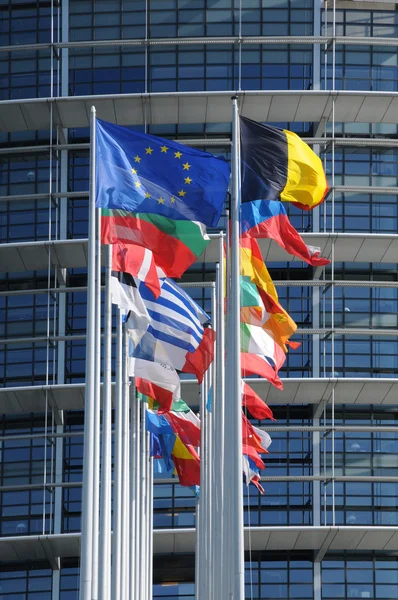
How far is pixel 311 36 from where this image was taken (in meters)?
58.0

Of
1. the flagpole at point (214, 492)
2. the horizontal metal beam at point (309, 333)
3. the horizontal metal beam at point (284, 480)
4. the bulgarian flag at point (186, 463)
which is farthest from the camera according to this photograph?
the horizontal metal beam at point (309, 333)

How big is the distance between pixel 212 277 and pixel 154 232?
33842 millimetres

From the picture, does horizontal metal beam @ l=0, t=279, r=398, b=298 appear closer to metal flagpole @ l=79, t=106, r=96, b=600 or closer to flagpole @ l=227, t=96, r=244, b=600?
flagpole @ l=227, t=96, r=244, b=600

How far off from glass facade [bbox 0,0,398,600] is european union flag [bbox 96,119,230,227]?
100ft

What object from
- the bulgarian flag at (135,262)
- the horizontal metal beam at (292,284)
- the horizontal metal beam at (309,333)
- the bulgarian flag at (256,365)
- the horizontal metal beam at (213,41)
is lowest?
the bulgarian flag at (256,365)

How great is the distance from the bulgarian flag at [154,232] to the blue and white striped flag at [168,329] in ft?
12.2

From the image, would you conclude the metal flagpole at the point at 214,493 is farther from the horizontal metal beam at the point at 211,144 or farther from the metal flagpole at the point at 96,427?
the horizontal metal beam at the point at 211,144

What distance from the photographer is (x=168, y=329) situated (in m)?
29.6

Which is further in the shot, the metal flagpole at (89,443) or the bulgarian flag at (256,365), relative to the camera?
the bulgarian flag at (256,365)

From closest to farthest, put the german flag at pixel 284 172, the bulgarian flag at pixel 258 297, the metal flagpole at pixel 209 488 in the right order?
the german flag at pixel 284 172, the bulgarian flag at pixel 258 297, the metal flagpole at pixel 209 488

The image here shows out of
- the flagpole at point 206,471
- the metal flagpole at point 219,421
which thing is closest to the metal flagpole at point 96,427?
the metal flagpole at point 219,421

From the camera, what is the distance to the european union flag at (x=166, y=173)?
2489cm

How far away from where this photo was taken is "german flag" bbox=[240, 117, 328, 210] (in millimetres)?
25438

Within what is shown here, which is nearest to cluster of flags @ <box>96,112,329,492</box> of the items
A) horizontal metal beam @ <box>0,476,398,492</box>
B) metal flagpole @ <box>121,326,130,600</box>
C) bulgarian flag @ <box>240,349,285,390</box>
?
bulgarian flag @ <box>240,349,285,390</box>
